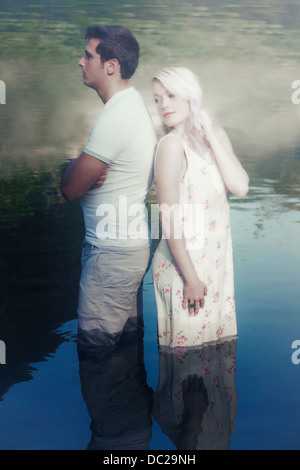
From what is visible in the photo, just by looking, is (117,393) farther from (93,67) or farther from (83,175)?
(93,67)

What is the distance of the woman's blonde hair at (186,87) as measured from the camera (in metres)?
3.05

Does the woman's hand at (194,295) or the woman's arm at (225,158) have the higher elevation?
the woman's arm at (225,158)

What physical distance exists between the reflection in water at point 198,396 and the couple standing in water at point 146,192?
188 millimetres

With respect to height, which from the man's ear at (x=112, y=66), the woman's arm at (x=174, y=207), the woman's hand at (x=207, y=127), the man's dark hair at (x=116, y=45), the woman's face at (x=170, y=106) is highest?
the man's dark hair at (x=116, y=45)

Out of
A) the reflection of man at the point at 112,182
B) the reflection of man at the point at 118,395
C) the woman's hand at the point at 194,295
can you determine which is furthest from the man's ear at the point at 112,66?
the reflection of man at the point at 118,395

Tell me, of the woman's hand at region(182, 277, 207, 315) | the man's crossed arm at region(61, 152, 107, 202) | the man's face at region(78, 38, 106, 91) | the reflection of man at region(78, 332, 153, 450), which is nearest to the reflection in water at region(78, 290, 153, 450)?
the reflection of man at region(78, 332, 153, 450)

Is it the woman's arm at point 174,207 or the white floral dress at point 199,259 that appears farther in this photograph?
the white floral dress at point 199,259

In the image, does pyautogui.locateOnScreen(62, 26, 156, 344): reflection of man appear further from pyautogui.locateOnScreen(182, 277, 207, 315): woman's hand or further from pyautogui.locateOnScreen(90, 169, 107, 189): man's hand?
pyautogui.locateOnScreen(182, 277, 207, 315): woman's hand

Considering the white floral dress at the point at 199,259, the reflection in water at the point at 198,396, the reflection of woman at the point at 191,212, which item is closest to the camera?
the reflection in water at the point at 198,396

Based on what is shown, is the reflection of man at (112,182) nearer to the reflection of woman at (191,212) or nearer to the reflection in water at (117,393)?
the reflection of woman at (191,212)

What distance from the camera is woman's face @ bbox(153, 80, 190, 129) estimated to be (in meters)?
3.08

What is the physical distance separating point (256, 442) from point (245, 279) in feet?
7.61

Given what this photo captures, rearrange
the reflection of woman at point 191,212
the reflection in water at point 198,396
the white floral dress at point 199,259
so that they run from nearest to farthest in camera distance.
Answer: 1. the reflection in water at point 198,396
2. the reflection of woman at point 191,212
3. the white floral dress at point 199,259

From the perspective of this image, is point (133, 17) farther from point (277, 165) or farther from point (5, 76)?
point (277, 165)
